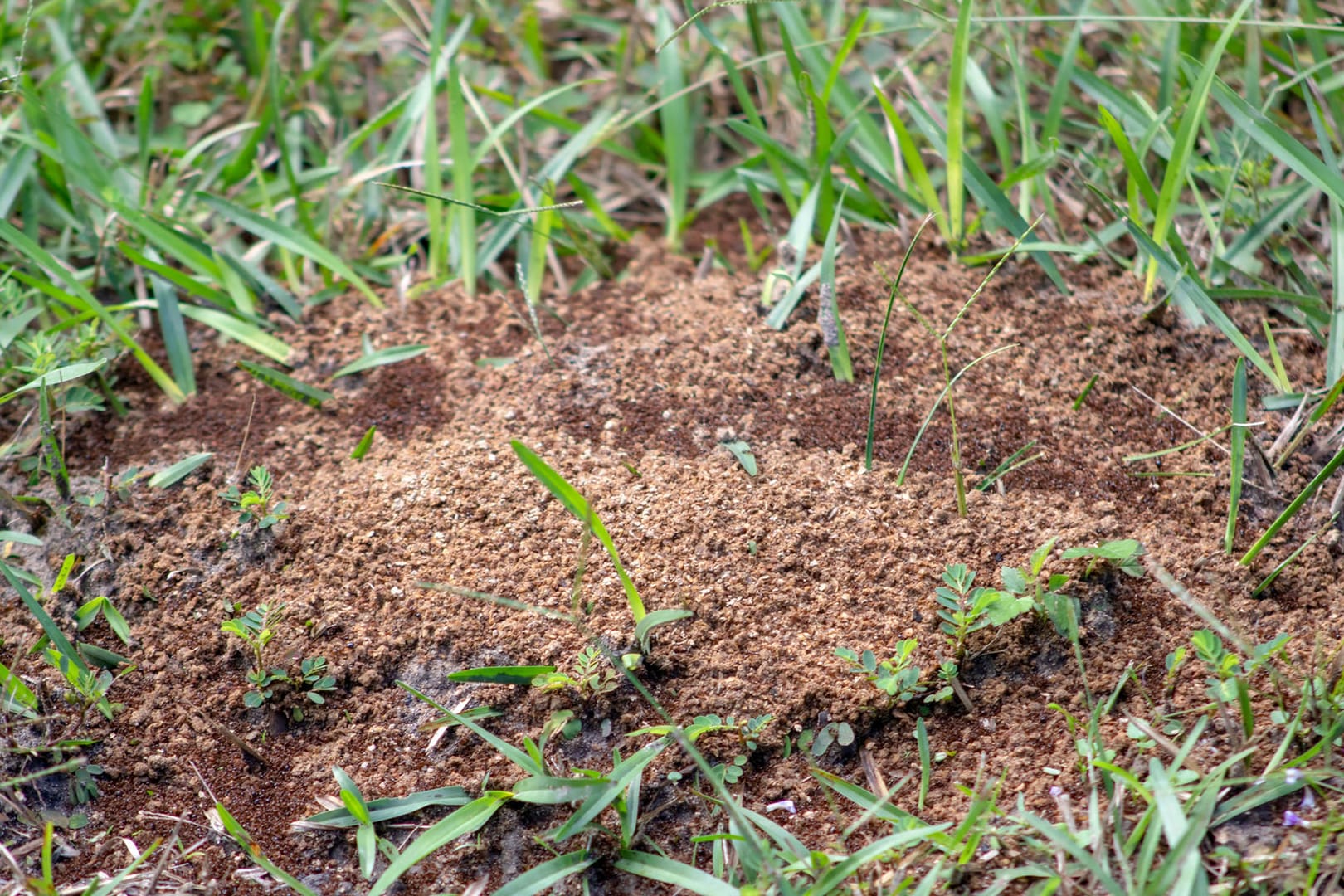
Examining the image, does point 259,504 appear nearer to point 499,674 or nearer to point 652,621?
point 499,674

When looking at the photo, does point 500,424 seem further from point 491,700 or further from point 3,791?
point 3,791

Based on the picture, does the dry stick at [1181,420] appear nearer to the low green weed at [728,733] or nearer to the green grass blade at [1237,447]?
the green grass blade at [1237,447]

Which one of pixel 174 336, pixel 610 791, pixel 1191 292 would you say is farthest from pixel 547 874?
pixel 1191 292

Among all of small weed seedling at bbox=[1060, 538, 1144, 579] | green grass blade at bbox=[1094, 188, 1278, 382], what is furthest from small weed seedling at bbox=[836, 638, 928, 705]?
green grass blade at bbox=[1094, 188, 1278, 382]

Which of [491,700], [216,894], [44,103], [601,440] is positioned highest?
[44,103]

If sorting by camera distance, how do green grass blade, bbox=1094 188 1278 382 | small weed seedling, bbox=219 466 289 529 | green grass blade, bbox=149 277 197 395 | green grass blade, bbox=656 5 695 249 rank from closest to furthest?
small weed seedling, bbox=219 466 289 529
green grass blade, bbox=1094 188 1278 382
green grass blade, bbox=149 277 197 395
green grass blade, bbox=656 5 695 249

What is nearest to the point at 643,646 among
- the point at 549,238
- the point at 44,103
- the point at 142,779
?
the point at 142,779

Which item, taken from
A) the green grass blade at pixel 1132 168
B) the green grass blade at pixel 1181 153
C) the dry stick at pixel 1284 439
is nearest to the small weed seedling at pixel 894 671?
the dry stick at pixel 1284 439

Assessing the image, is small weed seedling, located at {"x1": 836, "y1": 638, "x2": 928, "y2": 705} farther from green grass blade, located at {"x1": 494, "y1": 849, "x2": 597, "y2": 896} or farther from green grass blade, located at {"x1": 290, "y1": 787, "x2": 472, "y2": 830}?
green grass blade, located at {"x1": 290, "y1": 787, "x2": 472, "y2": 830}
